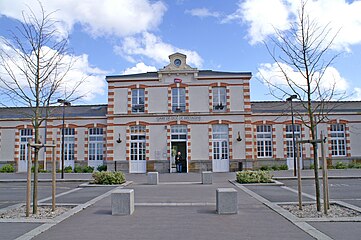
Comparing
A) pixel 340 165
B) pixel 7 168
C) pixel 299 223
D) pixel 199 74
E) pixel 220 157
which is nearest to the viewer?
pixel 299 223

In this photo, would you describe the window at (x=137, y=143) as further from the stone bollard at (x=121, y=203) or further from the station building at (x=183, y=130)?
the stone bollard at (x=121, y=203)

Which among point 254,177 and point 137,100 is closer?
point 254,177

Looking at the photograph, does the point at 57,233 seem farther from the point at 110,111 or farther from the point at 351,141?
the point at 351,141

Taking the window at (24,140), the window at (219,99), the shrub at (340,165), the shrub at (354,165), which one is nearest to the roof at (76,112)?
the window at (24,140)

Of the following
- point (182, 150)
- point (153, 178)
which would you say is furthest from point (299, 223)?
point (182, 150)

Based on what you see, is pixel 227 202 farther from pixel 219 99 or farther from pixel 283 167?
pixel 283 167

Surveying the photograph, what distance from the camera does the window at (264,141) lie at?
26281mm

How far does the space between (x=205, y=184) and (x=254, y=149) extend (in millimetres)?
10634

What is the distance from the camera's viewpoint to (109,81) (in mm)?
25719

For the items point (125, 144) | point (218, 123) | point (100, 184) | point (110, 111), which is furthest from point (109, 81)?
point (100, 184)

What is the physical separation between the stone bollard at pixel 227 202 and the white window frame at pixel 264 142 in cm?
1846

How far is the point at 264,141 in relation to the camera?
26375 mm

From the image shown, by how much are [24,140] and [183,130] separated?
520 inches

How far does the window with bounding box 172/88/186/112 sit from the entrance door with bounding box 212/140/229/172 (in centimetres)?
366
